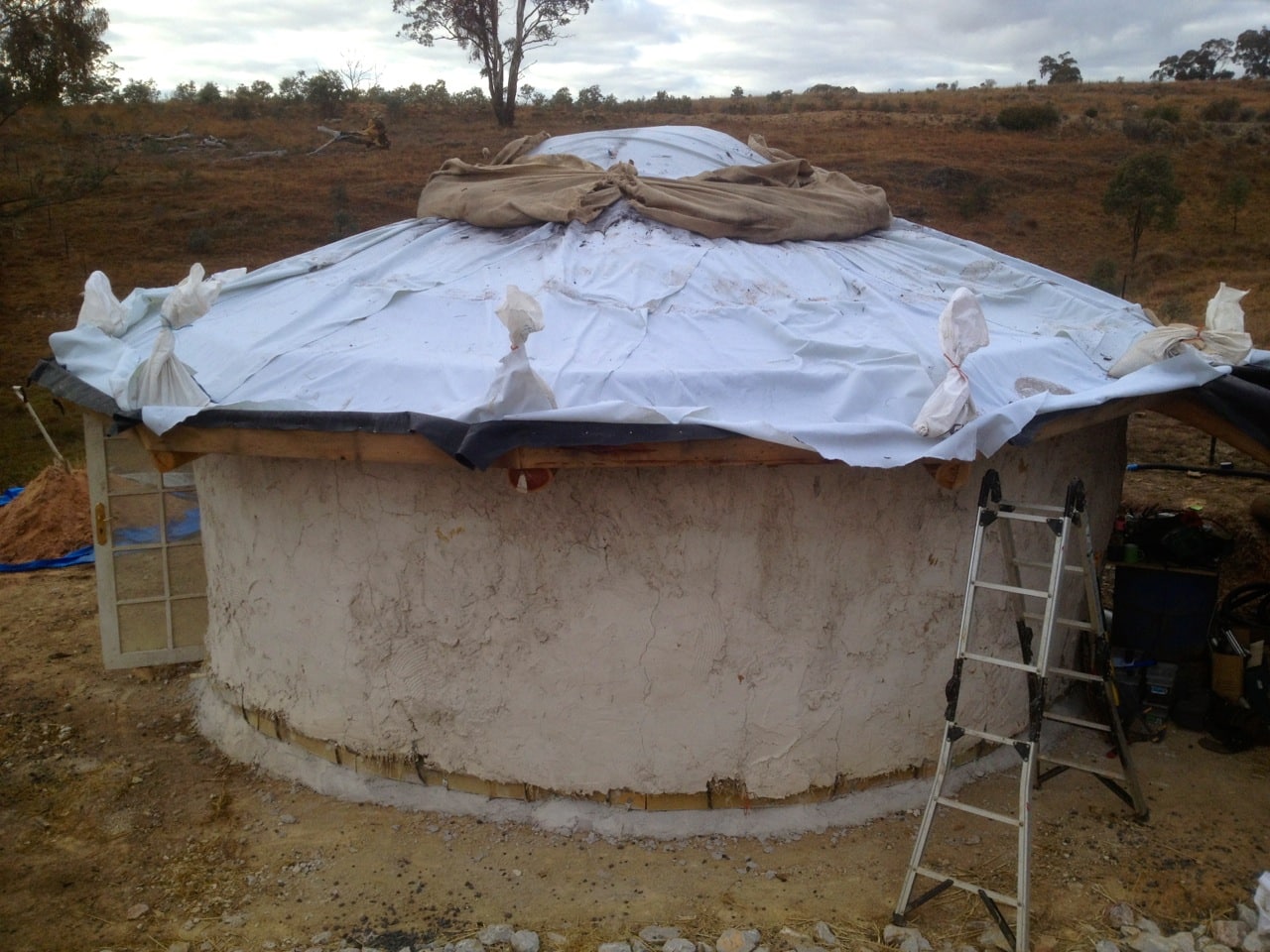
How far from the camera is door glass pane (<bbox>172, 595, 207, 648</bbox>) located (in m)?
5.45

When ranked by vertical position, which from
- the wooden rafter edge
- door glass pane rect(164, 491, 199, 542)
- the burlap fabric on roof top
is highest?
the burlap fabric on roof top

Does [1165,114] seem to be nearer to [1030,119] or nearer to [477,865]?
[1030,119]

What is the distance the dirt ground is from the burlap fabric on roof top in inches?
113

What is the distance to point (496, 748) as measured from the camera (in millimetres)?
4246

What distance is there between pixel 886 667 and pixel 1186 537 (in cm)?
234

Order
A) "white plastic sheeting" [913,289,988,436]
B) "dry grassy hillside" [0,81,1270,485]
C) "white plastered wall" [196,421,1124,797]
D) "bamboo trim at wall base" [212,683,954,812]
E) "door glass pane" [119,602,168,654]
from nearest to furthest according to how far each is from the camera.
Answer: "white plastic sheeting" [913,289,988,436], "white plastered wall" [196,421,1124,797], "bamboo trim at wall base" [212,683,954,812], "door glass pane" [119,602,168,654], "dry grassy hillside" [0,81,1270,485]

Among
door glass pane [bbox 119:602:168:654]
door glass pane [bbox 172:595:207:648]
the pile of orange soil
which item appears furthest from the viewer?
the pile of orange soil

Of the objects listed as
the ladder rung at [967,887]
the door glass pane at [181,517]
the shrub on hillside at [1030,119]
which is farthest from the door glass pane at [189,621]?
the shrub on hillside at [1030,119]

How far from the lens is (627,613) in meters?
4.02

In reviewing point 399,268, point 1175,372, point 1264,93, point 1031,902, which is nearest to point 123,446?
point 399,268

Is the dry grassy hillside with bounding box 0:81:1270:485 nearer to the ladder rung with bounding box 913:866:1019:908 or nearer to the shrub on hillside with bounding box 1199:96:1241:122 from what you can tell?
the shrub on hillside with bounding box 1199:96:1241:122

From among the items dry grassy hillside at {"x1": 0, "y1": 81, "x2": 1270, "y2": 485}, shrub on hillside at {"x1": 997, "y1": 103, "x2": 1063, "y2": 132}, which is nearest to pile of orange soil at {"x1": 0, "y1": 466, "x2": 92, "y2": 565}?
dry grassy hillside at {"x1": 0, "y1": 81, "x2": 1270, "y2": 485}

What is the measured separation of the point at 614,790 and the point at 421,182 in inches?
740

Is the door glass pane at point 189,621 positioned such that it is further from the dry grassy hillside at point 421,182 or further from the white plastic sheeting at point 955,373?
the dry grassy hillside at point 421,182
